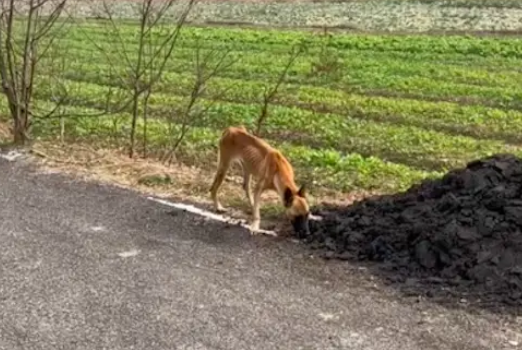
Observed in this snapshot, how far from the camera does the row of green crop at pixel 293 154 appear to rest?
11.7 meters

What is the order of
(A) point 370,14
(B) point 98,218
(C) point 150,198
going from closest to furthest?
1. (B) point 98,218
2. (C) point 150,198
3. (A) point 370,14

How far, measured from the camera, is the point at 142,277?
7.88 m

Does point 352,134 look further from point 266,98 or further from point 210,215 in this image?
point 210,215

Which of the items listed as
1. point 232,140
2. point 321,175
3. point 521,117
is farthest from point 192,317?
point 521,117

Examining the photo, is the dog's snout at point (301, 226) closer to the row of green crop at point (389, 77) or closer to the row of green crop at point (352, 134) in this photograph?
the row of green crop at point (352, 134)

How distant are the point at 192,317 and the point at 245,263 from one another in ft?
4.26

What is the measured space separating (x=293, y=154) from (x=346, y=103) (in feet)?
19.3

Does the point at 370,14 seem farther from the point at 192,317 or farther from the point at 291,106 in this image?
the point at 192,317

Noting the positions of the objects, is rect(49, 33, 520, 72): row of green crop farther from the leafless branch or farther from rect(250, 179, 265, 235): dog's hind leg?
rect(250, 179, 265, 235): dog's hind leg

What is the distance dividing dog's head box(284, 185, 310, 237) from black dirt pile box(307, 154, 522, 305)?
15cm

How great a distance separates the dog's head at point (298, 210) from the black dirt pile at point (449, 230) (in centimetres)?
15

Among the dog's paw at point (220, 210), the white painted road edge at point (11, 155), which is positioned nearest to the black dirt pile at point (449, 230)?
the dog's paw at point (220, 210)

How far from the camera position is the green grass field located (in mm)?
13977

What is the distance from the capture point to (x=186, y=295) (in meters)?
7.45
